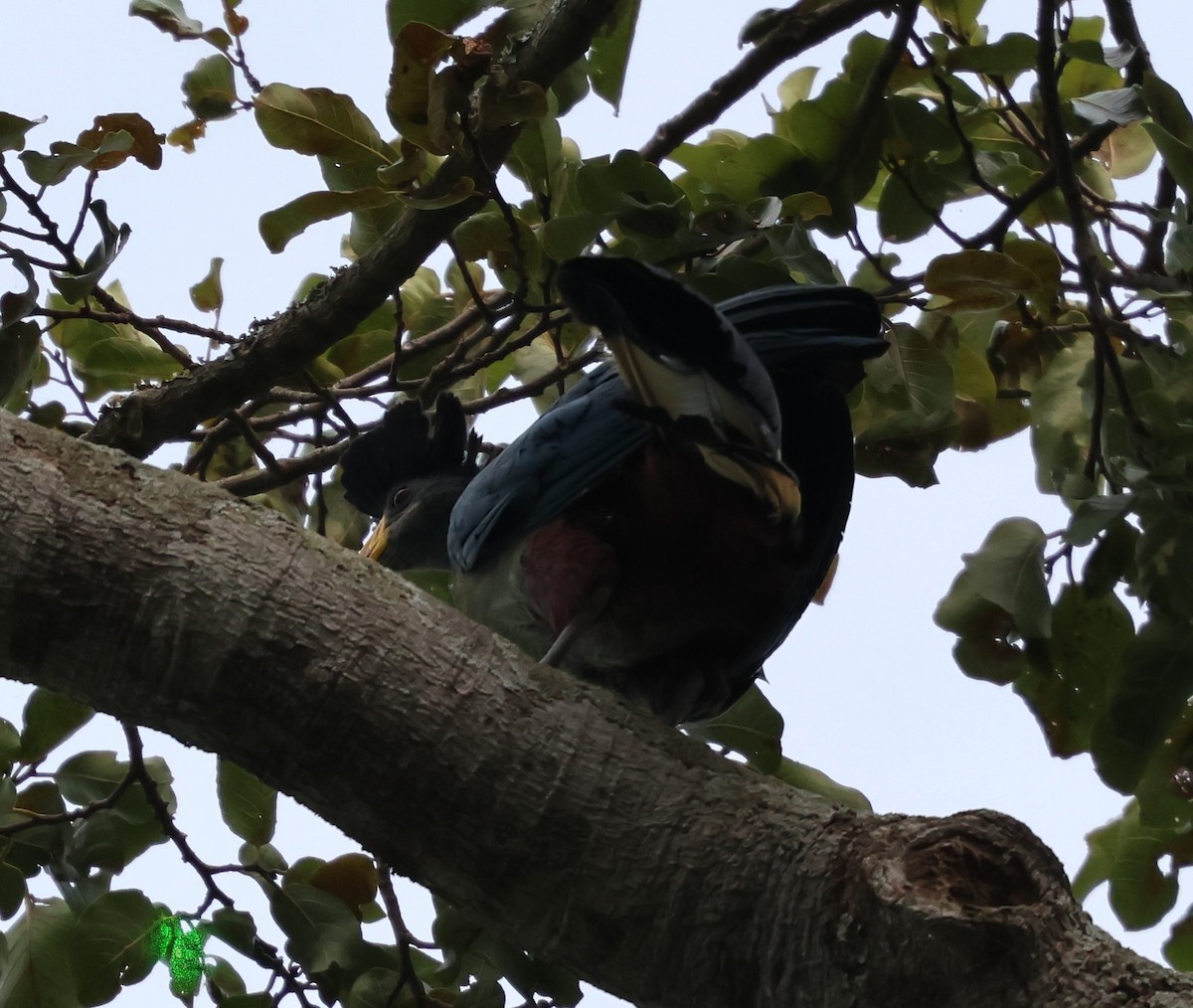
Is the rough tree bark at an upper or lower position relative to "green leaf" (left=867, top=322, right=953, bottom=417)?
lower

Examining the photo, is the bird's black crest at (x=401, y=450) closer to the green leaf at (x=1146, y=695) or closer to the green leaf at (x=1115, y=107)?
the green leaf at (x=1115, y=107)

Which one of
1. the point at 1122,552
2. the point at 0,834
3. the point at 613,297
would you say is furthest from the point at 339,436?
the point at 1122,552

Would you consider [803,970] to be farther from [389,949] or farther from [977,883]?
[389,949]

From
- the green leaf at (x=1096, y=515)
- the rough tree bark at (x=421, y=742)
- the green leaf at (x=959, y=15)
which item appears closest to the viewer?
the rough tree bark at (x=421, y=742)

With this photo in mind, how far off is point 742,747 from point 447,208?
1.19m

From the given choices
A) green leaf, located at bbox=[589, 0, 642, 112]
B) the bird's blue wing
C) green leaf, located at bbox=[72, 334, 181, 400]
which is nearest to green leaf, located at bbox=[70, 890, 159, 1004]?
the bird's blue wing

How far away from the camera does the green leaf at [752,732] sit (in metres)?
2.62

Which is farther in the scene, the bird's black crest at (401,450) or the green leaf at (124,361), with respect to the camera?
the bird's black crest at (401,450)

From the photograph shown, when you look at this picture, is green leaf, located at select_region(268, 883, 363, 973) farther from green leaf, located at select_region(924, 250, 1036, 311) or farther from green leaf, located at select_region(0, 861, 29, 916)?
green leaf, located at select_region(924, 250, 1036, 311)

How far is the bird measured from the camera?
2.19 metres

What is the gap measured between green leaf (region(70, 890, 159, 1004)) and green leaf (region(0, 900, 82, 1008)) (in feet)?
0.09

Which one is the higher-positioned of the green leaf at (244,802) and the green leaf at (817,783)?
the green leaf at (817,783)

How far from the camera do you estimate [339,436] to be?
339 cm

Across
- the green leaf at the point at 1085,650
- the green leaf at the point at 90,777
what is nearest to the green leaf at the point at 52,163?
the green leaf at the point at 90,777
